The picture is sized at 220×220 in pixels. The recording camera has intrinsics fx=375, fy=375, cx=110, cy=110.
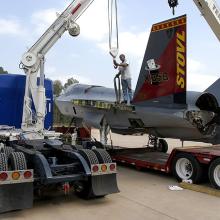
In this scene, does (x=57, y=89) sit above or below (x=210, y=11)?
above

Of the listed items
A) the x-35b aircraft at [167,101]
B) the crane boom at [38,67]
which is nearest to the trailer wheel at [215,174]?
the x-35b aircraft at [167,101]

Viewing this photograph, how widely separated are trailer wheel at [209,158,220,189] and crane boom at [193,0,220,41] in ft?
13.3

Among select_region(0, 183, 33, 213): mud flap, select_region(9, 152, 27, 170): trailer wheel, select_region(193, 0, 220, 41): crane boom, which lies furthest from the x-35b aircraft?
select_region(0, 183, 33, 213): mud flap

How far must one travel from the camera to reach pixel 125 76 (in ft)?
35.6

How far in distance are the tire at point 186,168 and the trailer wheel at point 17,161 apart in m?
4.07

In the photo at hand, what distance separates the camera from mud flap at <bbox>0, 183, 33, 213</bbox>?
→ 6141mm

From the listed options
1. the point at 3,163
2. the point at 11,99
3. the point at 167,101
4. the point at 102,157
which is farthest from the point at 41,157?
the point at 167,101

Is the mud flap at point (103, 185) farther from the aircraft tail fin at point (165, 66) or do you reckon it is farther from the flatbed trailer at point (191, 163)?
the aircraft tail fin at point (165, 66)

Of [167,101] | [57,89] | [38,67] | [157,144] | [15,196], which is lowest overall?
[15,196]

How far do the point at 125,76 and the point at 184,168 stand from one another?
3244 mm

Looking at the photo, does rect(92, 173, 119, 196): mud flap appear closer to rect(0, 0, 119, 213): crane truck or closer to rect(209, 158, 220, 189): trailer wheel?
rect(0, 0, 119, 213): crane truck

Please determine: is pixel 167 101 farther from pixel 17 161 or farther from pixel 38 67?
pixel 17 161

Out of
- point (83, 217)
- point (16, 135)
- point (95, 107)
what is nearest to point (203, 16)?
point (95, 107)

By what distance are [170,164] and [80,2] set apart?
15.4ft
